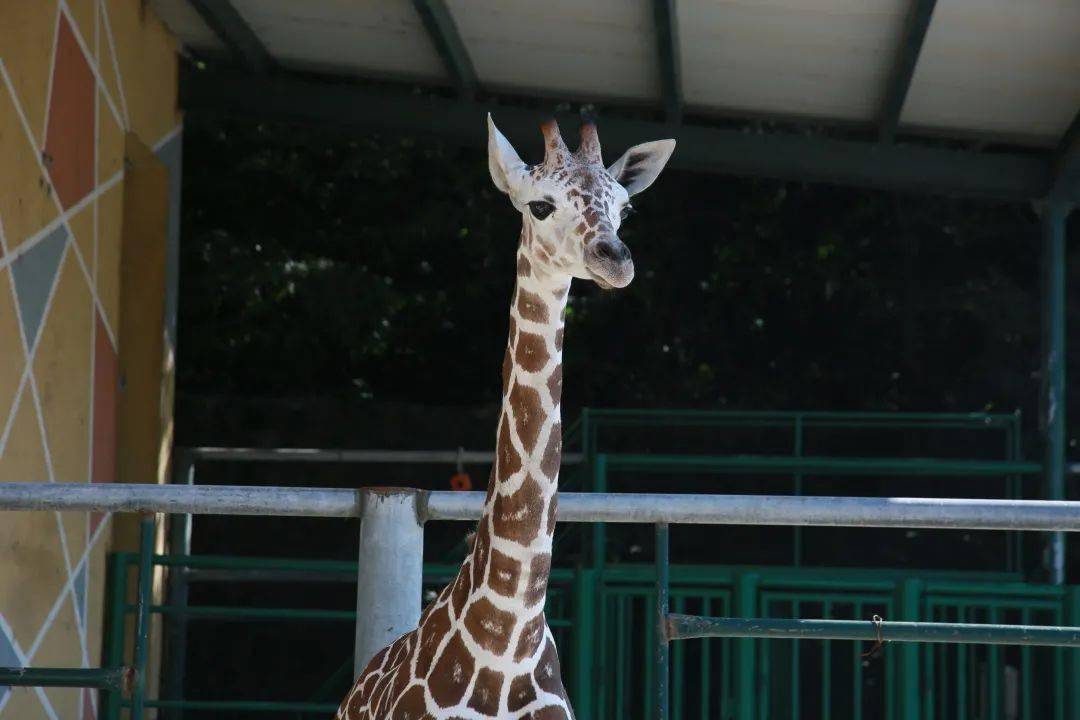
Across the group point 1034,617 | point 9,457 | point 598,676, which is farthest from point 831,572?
point 9,457

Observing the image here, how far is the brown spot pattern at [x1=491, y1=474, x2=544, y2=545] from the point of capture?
3297 mm

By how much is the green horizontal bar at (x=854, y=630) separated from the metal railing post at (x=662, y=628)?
2cm

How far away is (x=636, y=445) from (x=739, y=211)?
1.75 metres

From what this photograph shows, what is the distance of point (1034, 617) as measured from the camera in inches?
270

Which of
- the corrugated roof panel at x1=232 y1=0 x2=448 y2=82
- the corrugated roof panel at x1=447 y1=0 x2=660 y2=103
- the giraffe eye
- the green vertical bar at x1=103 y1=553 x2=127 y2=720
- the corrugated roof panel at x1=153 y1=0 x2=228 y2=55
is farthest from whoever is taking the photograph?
the corrugated roof panel at x1=153 y1=0 x2=228 y2=55

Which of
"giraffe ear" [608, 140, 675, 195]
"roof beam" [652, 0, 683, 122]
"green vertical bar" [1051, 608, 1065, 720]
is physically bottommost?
"green vertical bar" [1051, 608, 1065, 720]

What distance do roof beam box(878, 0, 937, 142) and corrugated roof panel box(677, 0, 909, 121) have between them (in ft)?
0.14

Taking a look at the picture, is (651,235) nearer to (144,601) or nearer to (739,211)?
(739,211)

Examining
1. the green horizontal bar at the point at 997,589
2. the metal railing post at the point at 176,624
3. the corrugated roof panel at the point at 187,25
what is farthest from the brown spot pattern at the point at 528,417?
the corrugated roof panel at the point at 187,25

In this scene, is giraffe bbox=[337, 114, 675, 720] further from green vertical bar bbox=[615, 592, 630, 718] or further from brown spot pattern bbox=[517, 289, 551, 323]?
green vertical bar bbox=[615, 592, 630, 718]

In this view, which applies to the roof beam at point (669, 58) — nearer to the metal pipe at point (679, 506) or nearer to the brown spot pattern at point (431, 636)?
the metal pipe at point (679, 506)

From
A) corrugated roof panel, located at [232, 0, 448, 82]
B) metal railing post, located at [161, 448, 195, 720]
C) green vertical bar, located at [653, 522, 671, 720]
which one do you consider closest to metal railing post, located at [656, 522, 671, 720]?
green vertical bar, located at [653, 522, 671, 720]

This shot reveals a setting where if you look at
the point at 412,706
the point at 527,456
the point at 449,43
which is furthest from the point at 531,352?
the point at 449,43

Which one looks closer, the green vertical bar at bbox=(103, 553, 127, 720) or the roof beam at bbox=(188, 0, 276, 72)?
the green vertical bar at bbox=(103, 553, 127, 720)
